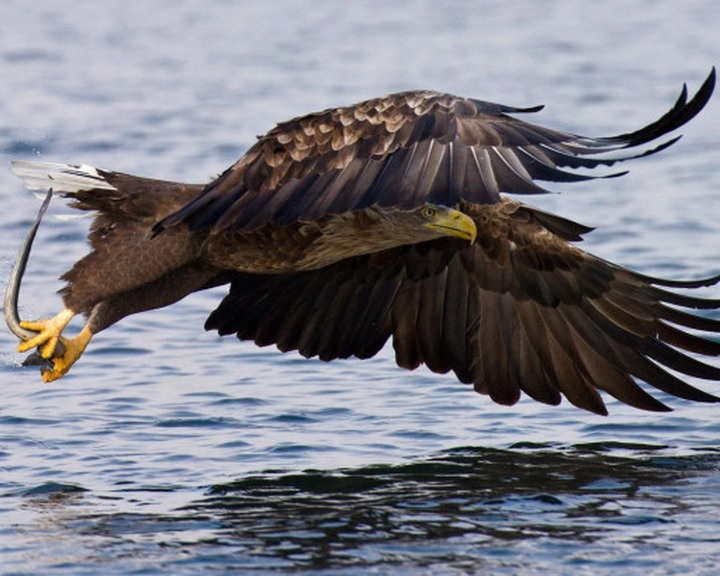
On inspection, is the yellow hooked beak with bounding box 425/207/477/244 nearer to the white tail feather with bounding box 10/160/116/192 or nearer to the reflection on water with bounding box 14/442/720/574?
the reflection on water with bounding box 14/442/720/574

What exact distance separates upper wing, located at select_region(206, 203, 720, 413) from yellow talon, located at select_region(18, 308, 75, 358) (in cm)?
97

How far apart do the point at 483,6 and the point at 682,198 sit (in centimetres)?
655

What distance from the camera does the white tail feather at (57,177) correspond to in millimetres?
7281

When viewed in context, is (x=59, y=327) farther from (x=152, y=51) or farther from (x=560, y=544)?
(x=152, y=51)

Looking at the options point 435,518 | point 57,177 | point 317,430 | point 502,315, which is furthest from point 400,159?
point 317,430

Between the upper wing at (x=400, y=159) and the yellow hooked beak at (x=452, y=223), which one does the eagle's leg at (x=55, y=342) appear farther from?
the yellow hooked beak at (x=452, y=223)

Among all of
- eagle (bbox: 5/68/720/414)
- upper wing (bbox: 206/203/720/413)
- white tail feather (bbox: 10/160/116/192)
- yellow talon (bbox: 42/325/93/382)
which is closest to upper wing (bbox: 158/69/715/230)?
eagle (bbox: 5/68/720/414)

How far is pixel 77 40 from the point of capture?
16.7 metres

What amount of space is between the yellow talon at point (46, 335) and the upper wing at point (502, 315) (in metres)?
0.97

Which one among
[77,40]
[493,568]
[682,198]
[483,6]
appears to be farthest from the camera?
[483,6]

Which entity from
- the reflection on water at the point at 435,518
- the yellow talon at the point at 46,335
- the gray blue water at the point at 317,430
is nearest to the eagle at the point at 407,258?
the yellow talon at the point at 46,335

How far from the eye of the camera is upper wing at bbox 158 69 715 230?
622cm

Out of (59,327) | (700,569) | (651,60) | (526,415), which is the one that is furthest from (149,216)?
(651,60)

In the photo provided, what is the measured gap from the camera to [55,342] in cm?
729
